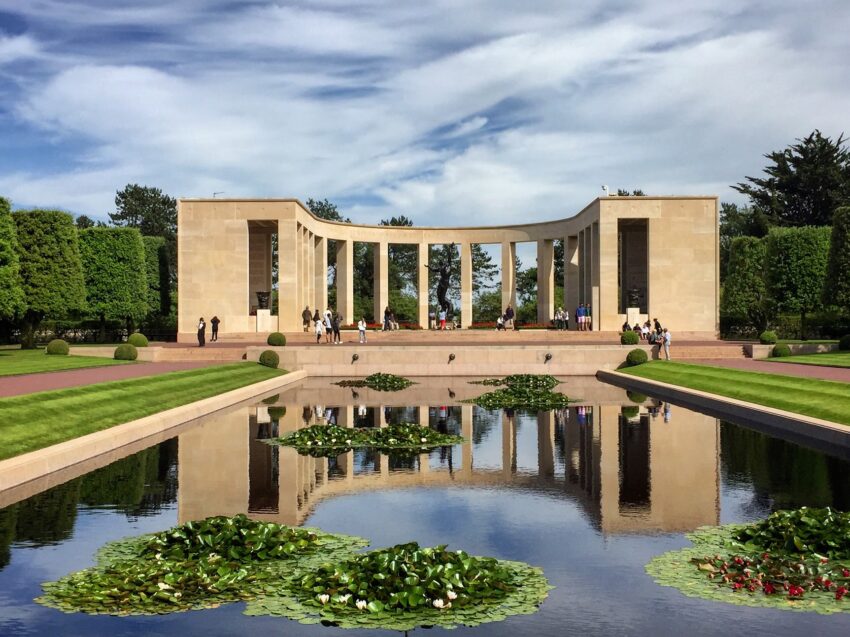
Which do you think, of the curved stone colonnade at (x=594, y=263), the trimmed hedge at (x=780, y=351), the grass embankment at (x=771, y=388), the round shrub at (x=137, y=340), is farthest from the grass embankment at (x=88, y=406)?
the curved stone colonnade at (x=594, y=263)

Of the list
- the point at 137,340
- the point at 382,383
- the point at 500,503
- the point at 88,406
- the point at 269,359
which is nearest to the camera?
the point at 500,503

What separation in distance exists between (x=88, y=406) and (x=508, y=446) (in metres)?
9.34

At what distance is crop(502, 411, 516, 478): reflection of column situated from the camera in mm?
15031

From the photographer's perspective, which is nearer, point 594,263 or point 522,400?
point 522,400

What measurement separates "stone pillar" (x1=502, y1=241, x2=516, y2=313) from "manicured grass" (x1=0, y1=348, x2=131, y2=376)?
34.2m

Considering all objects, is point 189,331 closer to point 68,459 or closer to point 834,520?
point 68,459

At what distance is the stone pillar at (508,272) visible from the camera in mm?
66875

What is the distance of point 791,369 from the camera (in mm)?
32406

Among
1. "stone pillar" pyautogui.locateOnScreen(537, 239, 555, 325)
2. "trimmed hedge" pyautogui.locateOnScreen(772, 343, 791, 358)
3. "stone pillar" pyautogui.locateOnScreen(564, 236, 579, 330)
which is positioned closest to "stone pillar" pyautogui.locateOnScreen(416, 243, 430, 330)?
"stone pillar" pyautogui.locateOnScreen(537, 239, 555, 325)

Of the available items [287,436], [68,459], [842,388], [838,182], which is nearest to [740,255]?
[838,182]

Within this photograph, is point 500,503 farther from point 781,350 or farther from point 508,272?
point 508,272

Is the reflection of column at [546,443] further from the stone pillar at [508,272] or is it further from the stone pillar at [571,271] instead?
the stone pillar at [571,271]

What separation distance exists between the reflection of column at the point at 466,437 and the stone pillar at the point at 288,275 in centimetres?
3170

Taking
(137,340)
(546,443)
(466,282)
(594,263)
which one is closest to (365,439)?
(546,443)
